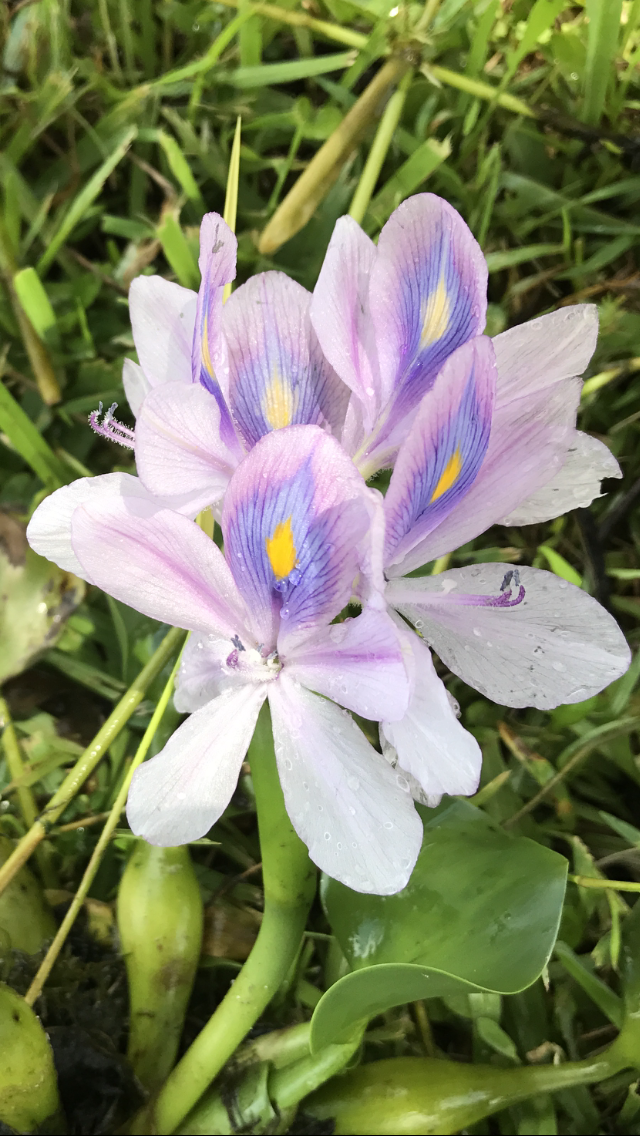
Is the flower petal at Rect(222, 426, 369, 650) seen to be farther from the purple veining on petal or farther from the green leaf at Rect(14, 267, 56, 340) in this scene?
the green leaf at Rect(14, 267, 56, 340)

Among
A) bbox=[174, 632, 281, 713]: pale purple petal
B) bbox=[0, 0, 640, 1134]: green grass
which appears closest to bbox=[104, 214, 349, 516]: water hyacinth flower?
bbox=[174, 632, 281, 713]: pale purple petal

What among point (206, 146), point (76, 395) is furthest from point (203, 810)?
point (206, 146)

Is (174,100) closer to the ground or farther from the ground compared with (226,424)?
farther from the ground

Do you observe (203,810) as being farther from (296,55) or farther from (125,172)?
(296,55)

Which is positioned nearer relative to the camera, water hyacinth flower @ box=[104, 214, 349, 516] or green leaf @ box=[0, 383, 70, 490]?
water hyacinth flower @ box=[104, 214, 349, 516]

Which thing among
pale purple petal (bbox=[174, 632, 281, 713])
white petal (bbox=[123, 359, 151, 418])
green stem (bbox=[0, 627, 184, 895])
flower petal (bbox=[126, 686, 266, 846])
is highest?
white petal (bbox=[123, 359, 151, 418])
